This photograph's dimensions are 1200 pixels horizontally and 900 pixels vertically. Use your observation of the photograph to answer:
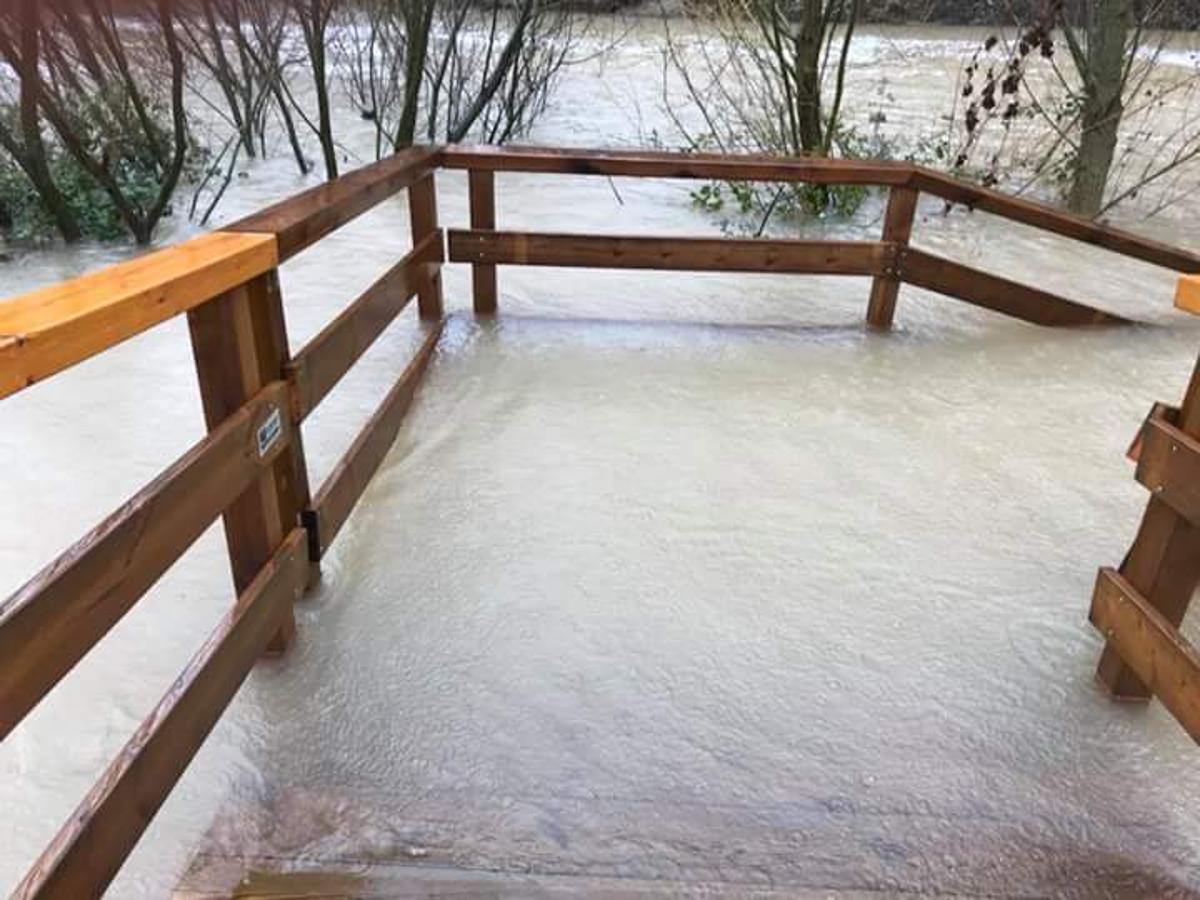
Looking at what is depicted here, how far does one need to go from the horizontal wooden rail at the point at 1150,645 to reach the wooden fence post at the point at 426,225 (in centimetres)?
274

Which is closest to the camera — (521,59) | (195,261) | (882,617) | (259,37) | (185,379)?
(195,261)

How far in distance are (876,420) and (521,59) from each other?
18.8 feet

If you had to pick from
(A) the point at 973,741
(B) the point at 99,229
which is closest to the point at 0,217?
(B) the point at 99,229

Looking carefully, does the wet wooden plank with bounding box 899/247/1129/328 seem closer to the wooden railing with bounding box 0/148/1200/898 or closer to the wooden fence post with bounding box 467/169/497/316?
the wooden railing with bounding box 0/148/1200/898

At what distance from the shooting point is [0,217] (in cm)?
556

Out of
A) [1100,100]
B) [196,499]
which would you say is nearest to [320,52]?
[1100,100]

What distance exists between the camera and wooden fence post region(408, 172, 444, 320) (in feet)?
12.2

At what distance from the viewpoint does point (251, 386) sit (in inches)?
72.2

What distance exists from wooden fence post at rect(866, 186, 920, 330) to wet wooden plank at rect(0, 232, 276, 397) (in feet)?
10.2

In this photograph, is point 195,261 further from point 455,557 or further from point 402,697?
point 455,557

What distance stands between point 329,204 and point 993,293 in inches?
124

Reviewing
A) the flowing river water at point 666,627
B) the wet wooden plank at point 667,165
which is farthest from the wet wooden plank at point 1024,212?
the flowing river water at point 666,627

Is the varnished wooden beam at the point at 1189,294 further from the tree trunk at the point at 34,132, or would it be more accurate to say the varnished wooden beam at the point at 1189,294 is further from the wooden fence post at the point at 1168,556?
the tree trunk at the point at 34,132

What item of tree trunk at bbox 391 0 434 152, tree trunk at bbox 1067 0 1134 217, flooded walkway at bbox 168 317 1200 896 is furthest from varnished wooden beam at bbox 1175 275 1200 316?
tree trunk at bbox 391 0 434 152
